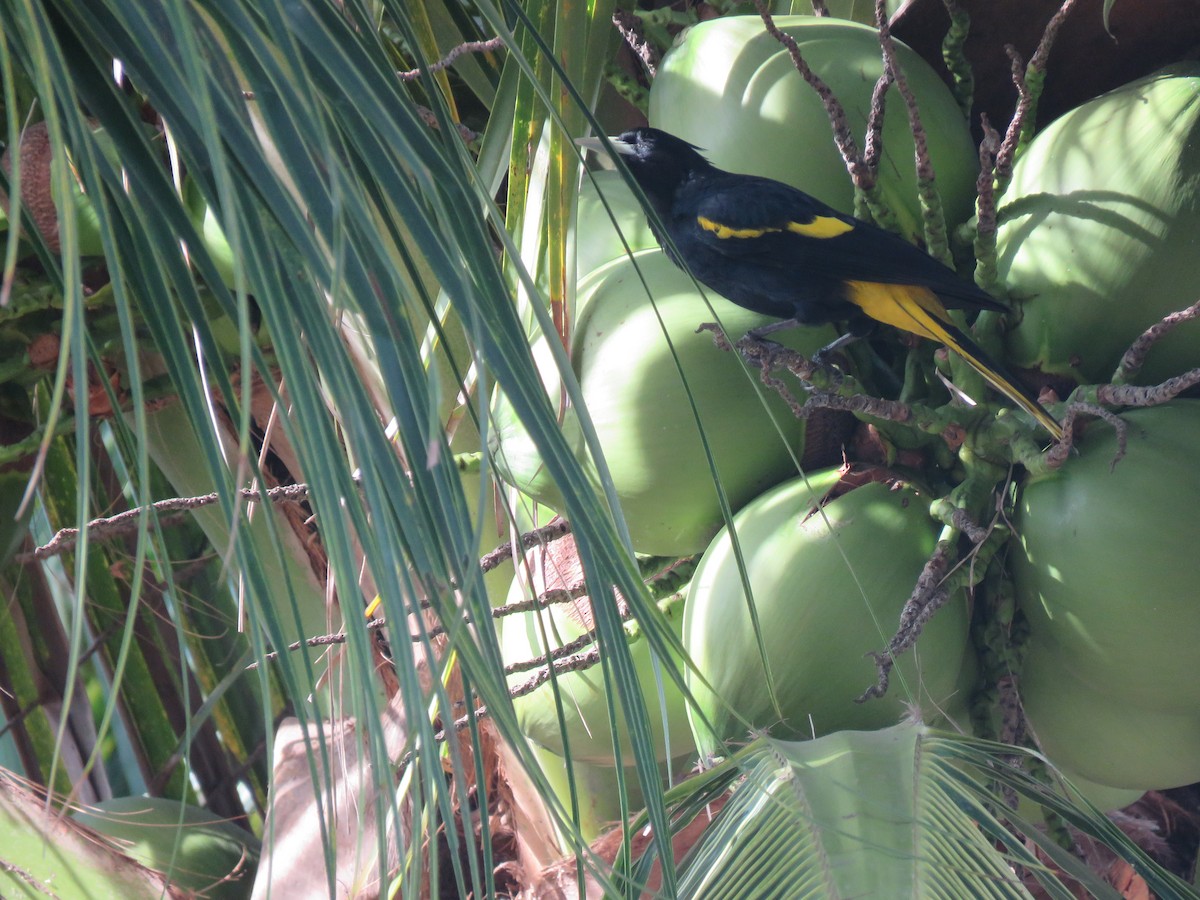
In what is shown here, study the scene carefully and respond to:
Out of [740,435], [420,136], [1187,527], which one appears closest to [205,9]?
[420,136]

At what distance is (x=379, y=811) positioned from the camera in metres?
0.36

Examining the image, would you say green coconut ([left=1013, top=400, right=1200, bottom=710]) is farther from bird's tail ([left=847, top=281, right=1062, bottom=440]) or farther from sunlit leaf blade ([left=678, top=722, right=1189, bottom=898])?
sunlit leaf blade ([left=678, top=722, right=1189, bottom=898])

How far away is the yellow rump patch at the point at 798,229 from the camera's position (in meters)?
1.06

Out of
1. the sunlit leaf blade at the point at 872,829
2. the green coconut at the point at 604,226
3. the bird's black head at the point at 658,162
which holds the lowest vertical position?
the sunlit leaf blade at the point at 872,829

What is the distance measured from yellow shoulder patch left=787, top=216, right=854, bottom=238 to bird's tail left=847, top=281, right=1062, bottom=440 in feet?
0.19

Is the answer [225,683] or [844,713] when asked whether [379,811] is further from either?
[844,713]

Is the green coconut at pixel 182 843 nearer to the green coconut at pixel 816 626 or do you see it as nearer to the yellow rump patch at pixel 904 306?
the green coconut at pixel 816 626

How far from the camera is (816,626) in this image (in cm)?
79

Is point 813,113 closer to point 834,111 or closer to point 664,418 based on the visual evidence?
point 834,111

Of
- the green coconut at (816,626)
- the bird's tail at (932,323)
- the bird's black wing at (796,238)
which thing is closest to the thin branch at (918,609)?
the green coconut at (816,626)

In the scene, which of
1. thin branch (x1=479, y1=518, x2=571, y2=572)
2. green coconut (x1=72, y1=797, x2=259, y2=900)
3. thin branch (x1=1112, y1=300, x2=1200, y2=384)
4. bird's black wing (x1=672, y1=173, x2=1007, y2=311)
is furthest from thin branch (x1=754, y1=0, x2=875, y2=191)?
green coconut (x1=72, y1=797, x2=259, y2=900)

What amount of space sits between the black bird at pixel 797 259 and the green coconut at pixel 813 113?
43mm

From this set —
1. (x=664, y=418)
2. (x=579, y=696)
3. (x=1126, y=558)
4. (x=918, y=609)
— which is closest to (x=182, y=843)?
(x=579, y=696)

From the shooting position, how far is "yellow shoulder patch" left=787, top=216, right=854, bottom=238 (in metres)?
1.04
